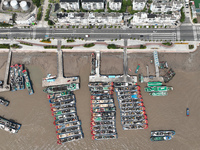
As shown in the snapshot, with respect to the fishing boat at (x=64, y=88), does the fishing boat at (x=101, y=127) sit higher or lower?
lower

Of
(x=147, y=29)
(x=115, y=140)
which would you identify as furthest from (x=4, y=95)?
(x=147, y=29)

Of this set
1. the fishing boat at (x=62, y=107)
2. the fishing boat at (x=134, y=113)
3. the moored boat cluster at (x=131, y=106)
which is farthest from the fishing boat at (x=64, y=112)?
the fishing boat at (x=134, y=113)

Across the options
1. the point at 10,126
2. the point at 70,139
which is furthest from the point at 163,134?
the point at 10,126

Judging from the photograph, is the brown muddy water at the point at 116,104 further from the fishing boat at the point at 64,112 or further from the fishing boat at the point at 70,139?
the fishing boat at the point at 64,112

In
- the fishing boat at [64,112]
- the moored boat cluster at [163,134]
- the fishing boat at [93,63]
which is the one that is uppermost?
the fishing boat at [93,63]


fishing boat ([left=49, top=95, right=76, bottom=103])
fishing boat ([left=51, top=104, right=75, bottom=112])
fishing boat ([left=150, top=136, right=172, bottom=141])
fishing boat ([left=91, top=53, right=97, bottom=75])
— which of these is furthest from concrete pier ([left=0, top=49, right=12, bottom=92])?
fishing boat ([left=150, top=136, right=172, bottom=141])

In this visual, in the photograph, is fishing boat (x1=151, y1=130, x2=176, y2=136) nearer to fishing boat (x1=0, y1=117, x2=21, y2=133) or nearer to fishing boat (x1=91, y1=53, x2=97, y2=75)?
Result: fishing boat (x1=91, y1=53, x2=97, y2=75)
